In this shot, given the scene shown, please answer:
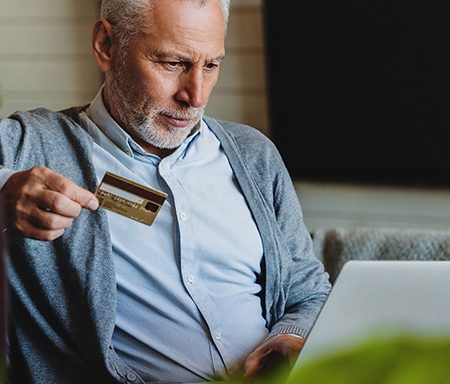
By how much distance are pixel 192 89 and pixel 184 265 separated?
0.35 m

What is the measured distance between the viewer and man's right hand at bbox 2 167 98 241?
1345 millimetres

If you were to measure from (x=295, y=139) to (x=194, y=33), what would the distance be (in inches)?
63.7

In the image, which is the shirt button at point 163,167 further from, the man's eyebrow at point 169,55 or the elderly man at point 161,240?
the man's eyebrow at point 169,55

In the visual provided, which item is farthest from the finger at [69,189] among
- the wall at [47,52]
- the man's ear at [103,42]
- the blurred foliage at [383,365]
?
the wall at [47,52]

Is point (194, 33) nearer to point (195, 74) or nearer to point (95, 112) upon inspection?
point (195, 74)

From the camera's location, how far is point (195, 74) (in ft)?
5.83

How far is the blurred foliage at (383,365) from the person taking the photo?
0.26m

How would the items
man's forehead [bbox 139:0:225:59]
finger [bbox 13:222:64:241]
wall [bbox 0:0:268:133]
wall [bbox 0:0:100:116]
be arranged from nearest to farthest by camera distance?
finger [bbox 13:222:64:241], man's forehead [bbox 139:0:225:59], wall [bbox 0:0:268:133], wall [bbox 0:0:100:116]

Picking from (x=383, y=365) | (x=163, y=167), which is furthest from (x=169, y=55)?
(x=383, y=365)

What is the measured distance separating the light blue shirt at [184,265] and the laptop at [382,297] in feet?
2.60

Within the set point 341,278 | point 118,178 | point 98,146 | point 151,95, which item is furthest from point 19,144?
point 341,278

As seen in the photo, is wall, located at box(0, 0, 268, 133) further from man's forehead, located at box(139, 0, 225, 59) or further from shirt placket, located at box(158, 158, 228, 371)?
shirt placket, located at box(158, 158, 228, 371)

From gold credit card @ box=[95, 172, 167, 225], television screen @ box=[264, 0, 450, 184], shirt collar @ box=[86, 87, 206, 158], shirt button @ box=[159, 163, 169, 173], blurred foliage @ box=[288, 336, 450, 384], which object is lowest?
television screen @ box=[264, 0, 450, 184]

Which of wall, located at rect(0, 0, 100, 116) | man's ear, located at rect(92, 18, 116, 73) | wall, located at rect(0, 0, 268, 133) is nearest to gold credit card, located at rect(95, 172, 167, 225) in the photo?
man's ear, located at rect(92, 18, 116, 73)
